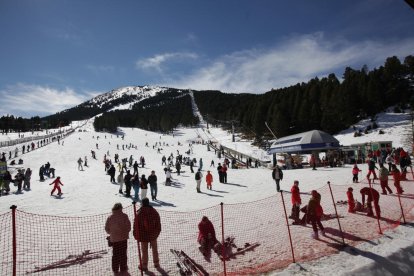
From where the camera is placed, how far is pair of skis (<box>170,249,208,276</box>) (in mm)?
6448

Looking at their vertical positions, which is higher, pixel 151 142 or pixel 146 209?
pixel 151 142

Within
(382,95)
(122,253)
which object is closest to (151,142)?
(382,95)

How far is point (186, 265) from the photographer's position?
6707 mm

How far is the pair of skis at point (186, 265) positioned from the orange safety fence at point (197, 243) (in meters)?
0.13

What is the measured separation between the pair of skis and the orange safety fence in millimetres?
131

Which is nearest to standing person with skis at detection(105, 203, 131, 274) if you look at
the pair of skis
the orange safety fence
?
the orange safety fence

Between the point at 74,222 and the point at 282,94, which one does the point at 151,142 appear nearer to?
the point at 282,94

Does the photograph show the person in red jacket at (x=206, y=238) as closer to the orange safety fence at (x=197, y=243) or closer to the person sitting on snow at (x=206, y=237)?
the person sitting on snow at (x=206, y=237)

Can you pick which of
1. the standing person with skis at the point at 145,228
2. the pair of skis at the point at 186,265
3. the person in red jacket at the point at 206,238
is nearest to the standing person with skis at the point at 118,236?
the standing person with skis at the point at 145,228

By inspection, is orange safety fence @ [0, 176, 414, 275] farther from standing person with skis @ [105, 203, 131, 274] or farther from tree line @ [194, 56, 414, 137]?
tree line @ [194, 56, 414, 137]

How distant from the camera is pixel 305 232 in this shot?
→ 9.03 meters

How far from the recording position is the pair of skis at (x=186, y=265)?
21.2 ft

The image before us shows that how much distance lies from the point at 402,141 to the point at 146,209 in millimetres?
49034

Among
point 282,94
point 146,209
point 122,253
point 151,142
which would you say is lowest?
point 122,253
